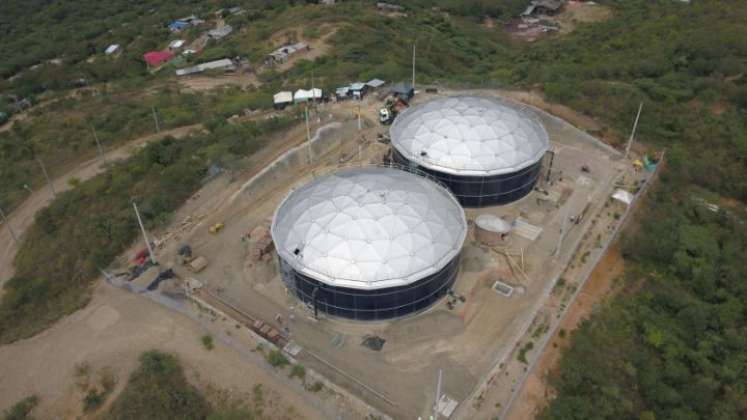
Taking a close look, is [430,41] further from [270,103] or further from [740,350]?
[740,350]

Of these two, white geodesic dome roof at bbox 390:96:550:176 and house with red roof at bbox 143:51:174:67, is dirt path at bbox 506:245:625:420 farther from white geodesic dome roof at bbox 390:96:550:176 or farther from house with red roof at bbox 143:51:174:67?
house with red roof at bbox 143:51:174:67

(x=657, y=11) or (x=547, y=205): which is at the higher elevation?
(x=657, y=11)

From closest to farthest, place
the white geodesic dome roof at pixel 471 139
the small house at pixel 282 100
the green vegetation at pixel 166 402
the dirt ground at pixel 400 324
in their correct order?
1. the green vegetation at pixel 166 402
2. the dirt ground at pixel 400 324
3. the white geodesic dome roof at pixel 471 139
4. the small house at pixel 282 100

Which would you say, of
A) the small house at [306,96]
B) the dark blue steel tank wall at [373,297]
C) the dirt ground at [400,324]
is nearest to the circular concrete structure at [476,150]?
the dirt ground at [400,324]

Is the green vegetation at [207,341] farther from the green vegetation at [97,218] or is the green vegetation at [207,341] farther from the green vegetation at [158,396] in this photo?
the green vegetation at [97,218]

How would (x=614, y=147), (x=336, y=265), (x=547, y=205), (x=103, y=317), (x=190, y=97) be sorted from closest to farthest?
(x=336, y=265), (x=103, y=317), (x=547, y=205), (x=614, y=147), (x=190, y=97)

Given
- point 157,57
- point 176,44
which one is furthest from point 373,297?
point 176,44

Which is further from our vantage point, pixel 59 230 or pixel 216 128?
pixel 216 128

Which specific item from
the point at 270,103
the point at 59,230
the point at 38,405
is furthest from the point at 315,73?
the point at 38,405
